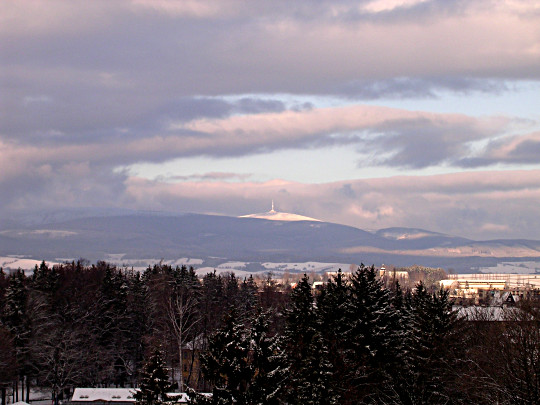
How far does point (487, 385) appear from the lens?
114 feet

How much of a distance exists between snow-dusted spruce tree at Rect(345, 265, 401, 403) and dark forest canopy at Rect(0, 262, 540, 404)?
3.3 inches

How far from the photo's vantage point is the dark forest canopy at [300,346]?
39875 mm

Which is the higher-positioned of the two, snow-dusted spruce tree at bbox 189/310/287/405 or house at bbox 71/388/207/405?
snow-dusted spruce tree at bbox 189/310/287/405

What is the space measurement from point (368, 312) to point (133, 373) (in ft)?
137

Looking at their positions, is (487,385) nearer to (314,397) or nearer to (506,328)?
(506,328)

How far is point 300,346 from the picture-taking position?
52844 millimetres

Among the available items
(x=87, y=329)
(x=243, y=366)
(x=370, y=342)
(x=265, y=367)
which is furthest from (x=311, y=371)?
(x=87, y=329)

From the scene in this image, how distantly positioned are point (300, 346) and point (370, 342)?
5.53 meters

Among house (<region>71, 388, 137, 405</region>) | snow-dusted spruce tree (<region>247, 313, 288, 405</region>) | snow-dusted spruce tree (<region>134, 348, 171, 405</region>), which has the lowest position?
house (<region>71, 388, 137, 405</region>)

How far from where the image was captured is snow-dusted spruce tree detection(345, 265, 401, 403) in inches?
2093

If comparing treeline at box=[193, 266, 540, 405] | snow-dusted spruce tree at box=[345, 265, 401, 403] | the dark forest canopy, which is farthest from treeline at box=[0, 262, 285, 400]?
snow-dusted spruce tree at box=[345, 265, 401, 403]

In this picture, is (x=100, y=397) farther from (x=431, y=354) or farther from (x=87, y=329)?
(x=431, y=354)

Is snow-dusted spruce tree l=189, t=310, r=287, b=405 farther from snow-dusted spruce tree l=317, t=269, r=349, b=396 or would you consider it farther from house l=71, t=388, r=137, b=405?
house l=71, t=388, r=137, b=405

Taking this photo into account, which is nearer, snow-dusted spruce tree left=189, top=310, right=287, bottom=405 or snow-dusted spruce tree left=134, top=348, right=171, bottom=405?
snow-dusted spruce tree left=189, top=310, right=287, bottom=405
